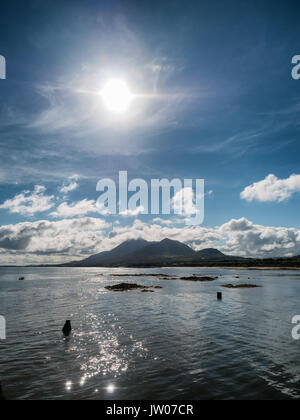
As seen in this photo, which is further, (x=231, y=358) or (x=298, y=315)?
(x=298, y=315)

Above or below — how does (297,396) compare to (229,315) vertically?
above

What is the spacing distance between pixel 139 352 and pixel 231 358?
23.3 feet

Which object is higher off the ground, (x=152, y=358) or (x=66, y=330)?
(x=152, y=358)

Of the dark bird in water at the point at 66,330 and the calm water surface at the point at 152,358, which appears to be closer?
the calm water surface at the point at 152,358

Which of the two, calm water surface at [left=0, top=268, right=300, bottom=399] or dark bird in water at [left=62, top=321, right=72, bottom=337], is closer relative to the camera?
calm water surface at [left=0, top=268, right=300, bottom=399]

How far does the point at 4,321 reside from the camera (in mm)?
31859

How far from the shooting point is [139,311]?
38.2 m

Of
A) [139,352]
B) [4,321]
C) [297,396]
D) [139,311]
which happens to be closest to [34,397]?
[139,352]

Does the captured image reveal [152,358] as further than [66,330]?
No
